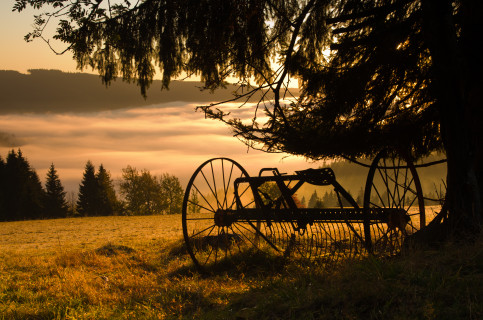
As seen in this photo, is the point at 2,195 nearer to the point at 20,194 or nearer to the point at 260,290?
the point at 20,194

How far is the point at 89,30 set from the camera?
280 inches

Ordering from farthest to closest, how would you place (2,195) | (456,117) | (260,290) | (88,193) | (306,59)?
(88,193) → (2,195) → (306,59) → (456,117) → (260,290)

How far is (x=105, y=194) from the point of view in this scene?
61.7 m

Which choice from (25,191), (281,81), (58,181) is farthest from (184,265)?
(58,181)

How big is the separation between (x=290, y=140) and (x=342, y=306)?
195 inches

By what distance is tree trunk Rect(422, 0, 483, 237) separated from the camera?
575cm

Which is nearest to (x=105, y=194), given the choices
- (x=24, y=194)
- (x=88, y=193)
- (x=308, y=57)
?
(x=88, y=193)

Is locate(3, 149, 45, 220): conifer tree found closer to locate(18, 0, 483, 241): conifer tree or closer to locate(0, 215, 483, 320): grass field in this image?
locate(0, 215, 483, 320): grass field

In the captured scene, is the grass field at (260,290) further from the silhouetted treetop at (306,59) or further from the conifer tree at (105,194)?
the conifer tree at (105,194)

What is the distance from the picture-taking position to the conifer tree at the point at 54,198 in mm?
58219

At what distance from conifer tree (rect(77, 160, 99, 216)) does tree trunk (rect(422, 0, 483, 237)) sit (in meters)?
59.0

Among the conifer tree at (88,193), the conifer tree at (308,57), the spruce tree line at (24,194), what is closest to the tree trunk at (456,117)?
the conifer tree at (308,57)

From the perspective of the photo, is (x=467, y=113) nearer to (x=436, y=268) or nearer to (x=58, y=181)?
(x=436, y=268)

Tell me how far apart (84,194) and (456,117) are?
2403 inches
